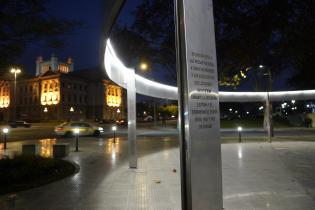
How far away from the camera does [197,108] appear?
391cm

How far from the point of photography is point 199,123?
154 inches

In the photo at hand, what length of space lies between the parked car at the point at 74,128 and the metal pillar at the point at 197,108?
24690 mm

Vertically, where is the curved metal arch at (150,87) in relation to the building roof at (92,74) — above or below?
below

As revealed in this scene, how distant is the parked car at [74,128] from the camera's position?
2819 centimetres

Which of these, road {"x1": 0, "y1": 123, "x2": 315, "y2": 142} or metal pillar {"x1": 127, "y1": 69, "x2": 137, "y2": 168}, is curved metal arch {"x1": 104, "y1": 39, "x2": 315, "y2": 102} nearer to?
metal pillar {"x1": 127, "y1": 69, "x2": 137, "y2": 168}

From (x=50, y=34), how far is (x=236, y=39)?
6.47 meters

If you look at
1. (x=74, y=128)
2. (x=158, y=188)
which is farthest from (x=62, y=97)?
(x=158, y=188)

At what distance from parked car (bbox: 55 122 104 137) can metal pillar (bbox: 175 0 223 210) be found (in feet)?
81.0

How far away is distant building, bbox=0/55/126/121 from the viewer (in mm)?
92688

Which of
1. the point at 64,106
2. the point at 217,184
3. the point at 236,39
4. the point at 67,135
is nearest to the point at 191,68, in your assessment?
the point at 217,184

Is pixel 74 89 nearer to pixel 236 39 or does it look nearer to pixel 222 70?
pixel 222 70

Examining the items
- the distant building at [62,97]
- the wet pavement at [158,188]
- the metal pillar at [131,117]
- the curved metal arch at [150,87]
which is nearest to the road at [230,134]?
the curved metal arch at [150,87]

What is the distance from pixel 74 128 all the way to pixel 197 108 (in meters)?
25.6

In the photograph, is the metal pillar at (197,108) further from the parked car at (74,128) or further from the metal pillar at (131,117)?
the parked car at (74,128)
